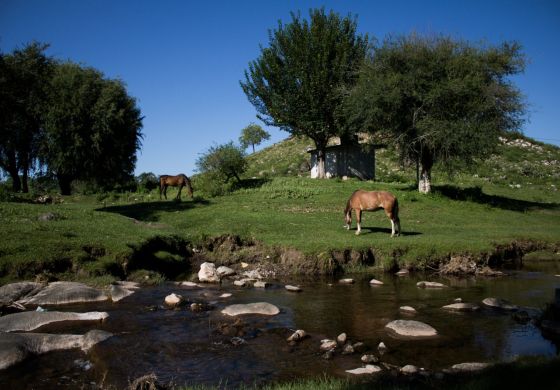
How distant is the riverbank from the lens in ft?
56.0

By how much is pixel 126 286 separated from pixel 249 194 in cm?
2166

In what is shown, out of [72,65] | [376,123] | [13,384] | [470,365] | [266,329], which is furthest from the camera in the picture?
[72,65]

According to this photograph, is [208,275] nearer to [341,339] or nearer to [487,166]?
[341,339]

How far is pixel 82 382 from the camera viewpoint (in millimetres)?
8453

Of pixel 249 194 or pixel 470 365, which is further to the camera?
pixel 249 194

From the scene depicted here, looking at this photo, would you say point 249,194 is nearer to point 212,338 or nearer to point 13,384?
point 212,338

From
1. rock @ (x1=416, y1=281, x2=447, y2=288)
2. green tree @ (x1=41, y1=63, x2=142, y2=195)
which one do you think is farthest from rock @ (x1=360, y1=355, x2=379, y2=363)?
green tree @ (x1=41, y1=63, x2=142, y2=195)

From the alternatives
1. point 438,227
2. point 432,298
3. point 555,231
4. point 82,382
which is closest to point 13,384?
point 82,382

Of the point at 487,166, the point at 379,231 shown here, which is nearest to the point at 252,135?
the point at 487,166

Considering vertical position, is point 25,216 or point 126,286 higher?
point 25,216

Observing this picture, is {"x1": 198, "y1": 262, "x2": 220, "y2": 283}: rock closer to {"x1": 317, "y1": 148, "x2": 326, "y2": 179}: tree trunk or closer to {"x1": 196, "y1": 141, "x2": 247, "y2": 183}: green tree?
{"x1": 196, "y1": 141, "x2": 247, "y2": 183}: green tree

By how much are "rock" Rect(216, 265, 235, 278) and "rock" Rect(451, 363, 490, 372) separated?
35.5 feet

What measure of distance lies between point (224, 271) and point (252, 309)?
568 cm

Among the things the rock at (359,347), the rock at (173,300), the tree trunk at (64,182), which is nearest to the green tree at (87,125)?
the tree trunk at (64,182)
